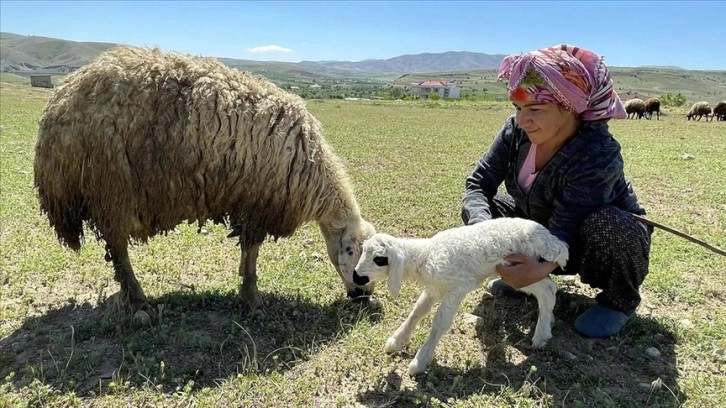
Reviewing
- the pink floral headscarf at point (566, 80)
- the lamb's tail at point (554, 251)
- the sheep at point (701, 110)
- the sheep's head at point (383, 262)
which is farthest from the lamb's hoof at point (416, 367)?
the sheep at point (701, 110)

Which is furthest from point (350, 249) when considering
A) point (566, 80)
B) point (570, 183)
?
point (566, 80)

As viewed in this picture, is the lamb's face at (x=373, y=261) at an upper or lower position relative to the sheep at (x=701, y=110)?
lower

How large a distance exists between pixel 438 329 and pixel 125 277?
2724 mm

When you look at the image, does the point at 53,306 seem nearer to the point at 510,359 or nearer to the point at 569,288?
the point at 510,359

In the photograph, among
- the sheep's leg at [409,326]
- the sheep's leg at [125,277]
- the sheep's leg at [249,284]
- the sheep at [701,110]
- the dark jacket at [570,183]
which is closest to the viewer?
the dark jacket at [570,183]

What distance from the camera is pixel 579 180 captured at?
3748 millimetres

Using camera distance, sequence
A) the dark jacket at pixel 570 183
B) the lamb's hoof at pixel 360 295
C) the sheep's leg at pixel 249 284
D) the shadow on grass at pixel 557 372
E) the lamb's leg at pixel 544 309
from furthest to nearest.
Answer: the lamb's hoof at pixel 360 295
the sheep's leg at pixel 249 284
the lamb's leg at pixel 544 309
the dark jacket at pixel 570 183
the shadow on grass at pixel 557 372

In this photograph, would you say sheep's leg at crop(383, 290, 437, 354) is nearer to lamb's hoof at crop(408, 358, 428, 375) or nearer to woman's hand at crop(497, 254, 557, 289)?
lamb's hoof at crop(408, 358, 428, 375)

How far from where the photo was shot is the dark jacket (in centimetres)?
369

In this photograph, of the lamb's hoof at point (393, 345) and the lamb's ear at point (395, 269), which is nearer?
the lamb's ear at point (395, 269)

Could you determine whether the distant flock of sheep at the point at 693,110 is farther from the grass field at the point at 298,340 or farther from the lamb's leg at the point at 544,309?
the lamb's leg at the point at 544,309

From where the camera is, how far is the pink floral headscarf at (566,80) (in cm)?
347

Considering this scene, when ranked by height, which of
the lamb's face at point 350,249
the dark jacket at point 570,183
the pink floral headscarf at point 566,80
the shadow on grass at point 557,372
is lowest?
the shadow on grass at point 557,372

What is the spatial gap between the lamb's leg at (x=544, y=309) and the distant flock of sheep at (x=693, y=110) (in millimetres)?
34817
